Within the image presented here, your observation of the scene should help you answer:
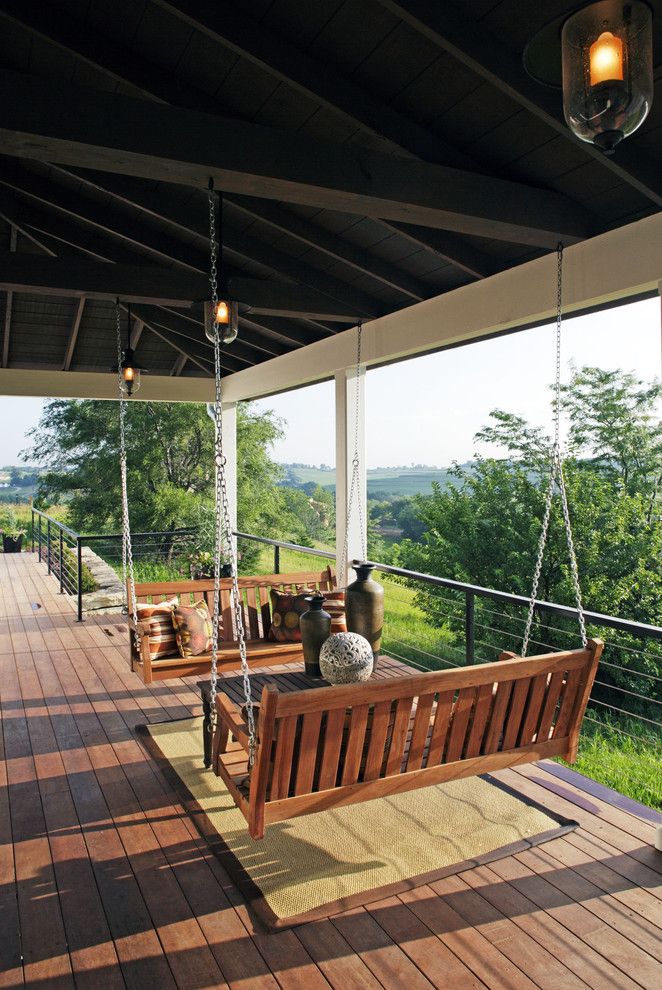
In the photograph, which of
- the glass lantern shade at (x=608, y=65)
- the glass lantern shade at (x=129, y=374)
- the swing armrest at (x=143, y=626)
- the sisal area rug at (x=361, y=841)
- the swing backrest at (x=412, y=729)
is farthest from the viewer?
the glass lantern shade at (x=129, y=374)

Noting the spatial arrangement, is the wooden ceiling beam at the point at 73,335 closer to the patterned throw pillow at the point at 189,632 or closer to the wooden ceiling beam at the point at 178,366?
the wooden ceiling beam at the point at 178,366

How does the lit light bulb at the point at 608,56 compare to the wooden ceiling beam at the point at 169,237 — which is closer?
the lit light bulb at the point at 608,56

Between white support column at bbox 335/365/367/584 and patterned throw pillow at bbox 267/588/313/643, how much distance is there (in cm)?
161

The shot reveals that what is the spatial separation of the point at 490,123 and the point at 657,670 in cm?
923

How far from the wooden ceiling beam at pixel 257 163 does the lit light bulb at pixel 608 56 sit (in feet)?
5.24

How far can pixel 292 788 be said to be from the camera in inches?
93.7

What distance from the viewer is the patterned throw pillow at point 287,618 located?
4.30m

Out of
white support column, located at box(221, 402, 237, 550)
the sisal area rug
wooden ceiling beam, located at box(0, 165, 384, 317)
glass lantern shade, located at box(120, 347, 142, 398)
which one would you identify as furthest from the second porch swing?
white support column, located at box(221, 402, 237, 550)

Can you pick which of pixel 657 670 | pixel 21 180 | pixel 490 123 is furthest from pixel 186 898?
pixel 657 670

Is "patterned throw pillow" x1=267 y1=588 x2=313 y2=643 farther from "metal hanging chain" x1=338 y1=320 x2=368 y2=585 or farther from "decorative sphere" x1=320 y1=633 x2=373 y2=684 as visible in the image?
"metal hanging chain" x1=338 y1=320 x2=368 y2=585

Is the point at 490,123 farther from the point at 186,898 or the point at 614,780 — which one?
the point at 614,780

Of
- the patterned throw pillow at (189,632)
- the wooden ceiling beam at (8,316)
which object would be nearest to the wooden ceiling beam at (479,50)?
the patterned throw pillow at (189,632)

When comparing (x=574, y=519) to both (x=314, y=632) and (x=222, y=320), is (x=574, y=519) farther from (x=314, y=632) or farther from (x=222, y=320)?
(x=222, y=320)

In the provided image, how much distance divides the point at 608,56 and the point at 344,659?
2290 millimetres
